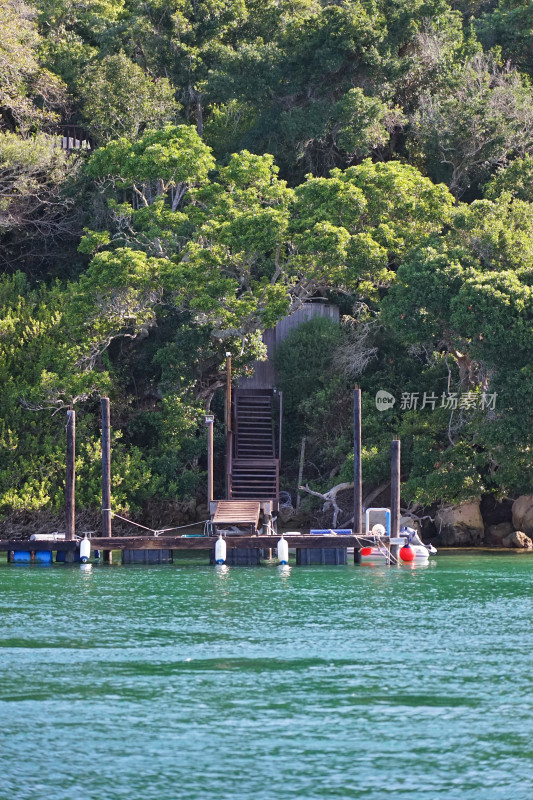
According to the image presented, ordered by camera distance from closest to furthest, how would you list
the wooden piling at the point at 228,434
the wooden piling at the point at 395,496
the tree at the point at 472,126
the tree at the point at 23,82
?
the wooden piling at the point at 395,496 → the wooden piling at the point at 228,434 → the tree at the point at 472,126 → the tree at the point at 23,82

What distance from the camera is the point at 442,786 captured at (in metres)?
12.9

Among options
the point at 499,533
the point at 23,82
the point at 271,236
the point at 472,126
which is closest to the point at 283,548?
the point at 499,533

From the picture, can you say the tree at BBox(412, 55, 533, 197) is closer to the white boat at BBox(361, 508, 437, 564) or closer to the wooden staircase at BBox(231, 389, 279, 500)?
the wooden staircase at BBox(231, 389, 279, 500)

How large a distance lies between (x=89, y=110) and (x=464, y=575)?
892 inches

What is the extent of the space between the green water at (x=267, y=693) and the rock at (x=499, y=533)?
994 cm

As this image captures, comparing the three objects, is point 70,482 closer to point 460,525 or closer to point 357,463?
point 357,463

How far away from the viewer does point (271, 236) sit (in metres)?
36.9

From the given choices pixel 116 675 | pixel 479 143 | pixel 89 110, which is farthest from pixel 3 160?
pixel 116 675

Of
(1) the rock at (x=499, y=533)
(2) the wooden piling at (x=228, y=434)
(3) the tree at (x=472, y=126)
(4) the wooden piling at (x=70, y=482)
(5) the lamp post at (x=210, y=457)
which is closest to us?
(4) the wooden piling at (x=70, y=482)

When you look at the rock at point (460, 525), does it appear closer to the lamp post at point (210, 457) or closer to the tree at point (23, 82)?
the lamp post at point (210, 457)

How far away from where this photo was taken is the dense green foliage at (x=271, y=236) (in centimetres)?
3553

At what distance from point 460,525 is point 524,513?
2042 mm

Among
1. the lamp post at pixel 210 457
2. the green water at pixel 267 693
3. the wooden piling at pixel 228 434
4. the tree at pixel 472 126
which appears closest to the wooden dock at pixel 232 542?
the lamp post at pixel 210 457

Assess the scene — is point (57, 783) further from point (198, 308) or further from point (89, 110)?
point (89, 110)
